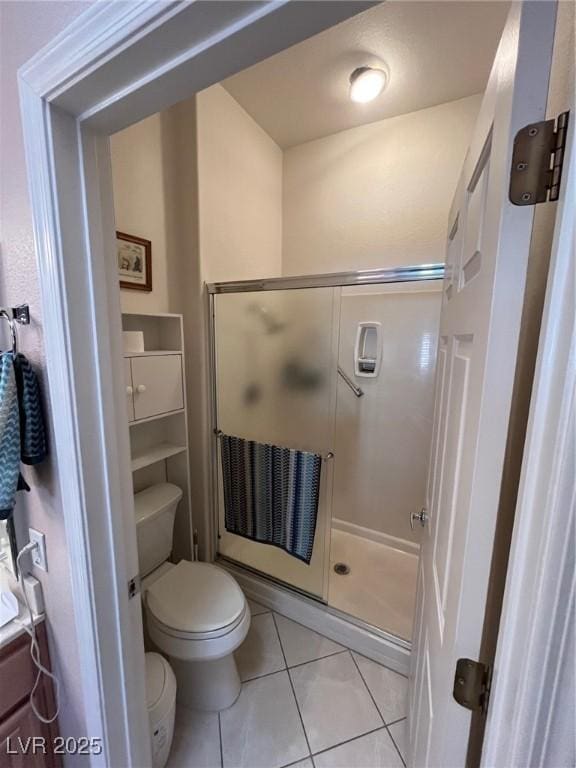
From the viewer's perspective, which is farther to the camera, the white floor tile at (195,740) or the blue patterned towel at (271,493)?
the blue patterned towel at (271,493)

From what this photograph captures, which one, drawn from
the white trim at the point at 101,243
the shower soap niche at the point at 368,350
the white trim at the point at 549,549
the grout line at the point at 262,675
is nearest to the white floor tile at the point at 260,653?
the grout line at the point at 262,675

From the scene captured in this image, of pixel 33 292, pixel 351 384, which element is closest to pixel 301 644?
pixel 351 384

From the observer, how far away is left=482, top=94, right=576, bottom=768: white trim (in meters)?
0.34

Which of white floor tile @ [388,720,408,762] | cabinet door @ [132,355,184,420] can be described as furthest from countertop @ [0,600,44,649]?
white floor tile @ [388,720,408,762]

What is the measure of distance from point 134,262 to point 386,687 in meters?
2.27

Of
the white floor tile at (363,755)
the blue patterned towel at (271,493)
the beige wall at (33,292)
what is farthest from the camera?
the blue patterned towel at (271,493)

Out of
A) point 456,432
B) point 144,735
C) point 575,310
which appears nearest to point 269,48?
point 575,310

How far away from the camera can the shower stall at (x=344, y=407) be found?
1.71 metres

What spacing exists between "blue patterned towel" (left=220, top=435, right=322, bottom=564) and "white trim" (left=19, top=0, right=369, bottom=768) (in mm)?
935

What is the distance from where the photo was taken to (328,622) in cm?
166

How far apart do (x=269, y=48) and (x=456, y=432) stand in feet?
2.42

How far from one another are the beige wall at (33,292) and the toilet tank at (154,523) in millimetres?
549

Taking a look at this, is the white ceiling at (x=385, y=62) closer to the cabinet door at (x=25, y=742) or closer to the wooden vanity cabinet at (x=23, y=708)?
the wooden vanity cabinet at (x=23, y=708)

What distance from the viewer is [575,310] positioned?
13.2 inches
